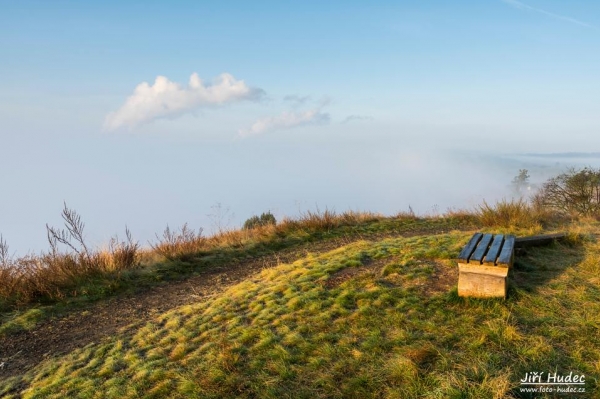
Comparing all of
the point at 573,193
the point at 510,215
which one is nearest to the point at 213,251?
the point at 510,215

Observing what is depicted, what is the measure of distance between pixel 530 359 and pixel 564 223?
8.75 m

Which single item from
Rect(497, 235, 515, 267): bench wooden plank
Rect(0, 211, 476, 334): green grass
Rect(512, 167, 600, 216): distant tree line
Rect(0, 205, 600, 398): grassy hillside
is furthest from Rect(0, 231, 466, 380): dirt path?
Rect(512, 167, 600, 216): distant tree line

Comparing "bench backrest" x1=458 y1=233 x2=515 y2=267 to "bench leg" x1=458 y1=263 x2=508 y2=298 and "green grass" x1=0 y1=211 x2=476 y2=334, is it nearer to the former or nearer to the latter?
"bench leg" x1=458 y1=263 x2=508 y2=298

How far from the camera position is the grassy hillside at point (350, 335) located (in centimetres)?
361

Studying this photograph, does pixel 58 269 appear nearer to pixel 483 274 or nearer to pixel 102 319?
pixel 102 319

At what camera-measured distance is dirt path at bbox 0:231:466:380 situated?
17.4 feet

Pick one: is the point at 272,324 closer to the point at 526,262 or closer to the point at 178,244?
the point at 526,262

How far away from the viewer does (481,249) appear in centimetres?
542

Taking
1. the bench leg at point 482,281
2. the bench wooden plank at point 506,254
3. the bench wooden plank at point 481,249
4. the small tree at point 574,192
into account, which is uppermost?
the bench wooden plank at point 481,249

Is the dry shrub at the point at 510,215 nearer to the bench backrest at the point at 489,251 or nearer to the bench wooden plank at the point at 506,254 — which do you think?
the bench backrest at the point at 489,251

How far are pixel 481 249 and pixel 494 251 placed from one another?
0.51ft

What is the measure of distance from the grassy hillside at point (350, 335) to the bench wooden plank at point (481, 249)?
1.65ft

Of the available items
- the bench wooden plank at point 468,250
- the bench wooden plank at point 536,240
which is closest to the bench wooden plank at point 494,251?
the bench wooden plank at point 468,250

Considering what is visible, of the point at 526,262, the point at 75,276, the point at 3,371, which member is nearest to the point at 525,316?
the point at 526,262
